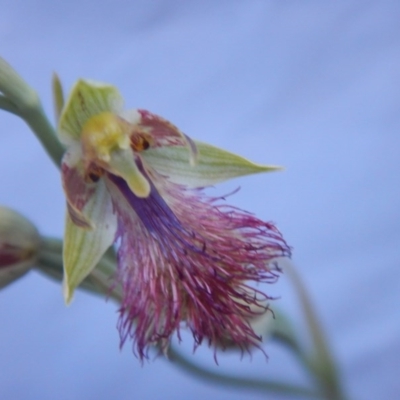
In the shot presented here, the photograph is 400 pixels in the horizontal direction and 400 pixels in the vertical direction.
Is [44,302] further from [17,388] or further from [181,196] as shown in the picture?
[181,196]

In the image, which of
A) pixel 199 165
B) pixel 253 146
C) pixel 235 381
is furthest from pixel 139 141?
pixel 253 146

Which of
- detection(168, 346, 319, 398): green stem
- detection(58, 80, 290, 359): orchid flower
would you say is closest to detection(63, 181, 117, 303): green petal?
detection(58, 80, 290, 359): orchid flower

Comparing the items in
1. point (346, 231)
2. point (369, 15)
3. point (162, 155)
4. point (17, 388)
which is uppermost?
point (369, 15)

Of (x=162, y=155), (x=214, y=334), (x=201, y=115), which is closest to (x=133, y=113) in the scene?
(x=162, y=155)

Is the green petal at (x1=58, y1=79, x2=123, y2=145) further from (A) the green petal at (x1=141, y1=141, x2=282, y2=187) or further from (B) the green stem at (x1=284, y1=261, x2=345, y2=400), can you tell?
(B) the green stem at (x1=284, y1=261, x2=345, y2=400)

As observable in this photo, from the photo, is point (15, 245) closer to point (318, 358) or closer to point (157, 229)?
point (157, 229)

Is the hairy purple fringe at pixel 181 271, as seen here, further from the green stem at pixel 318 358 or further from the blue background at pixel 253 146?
the blue background at pixel 253 146
